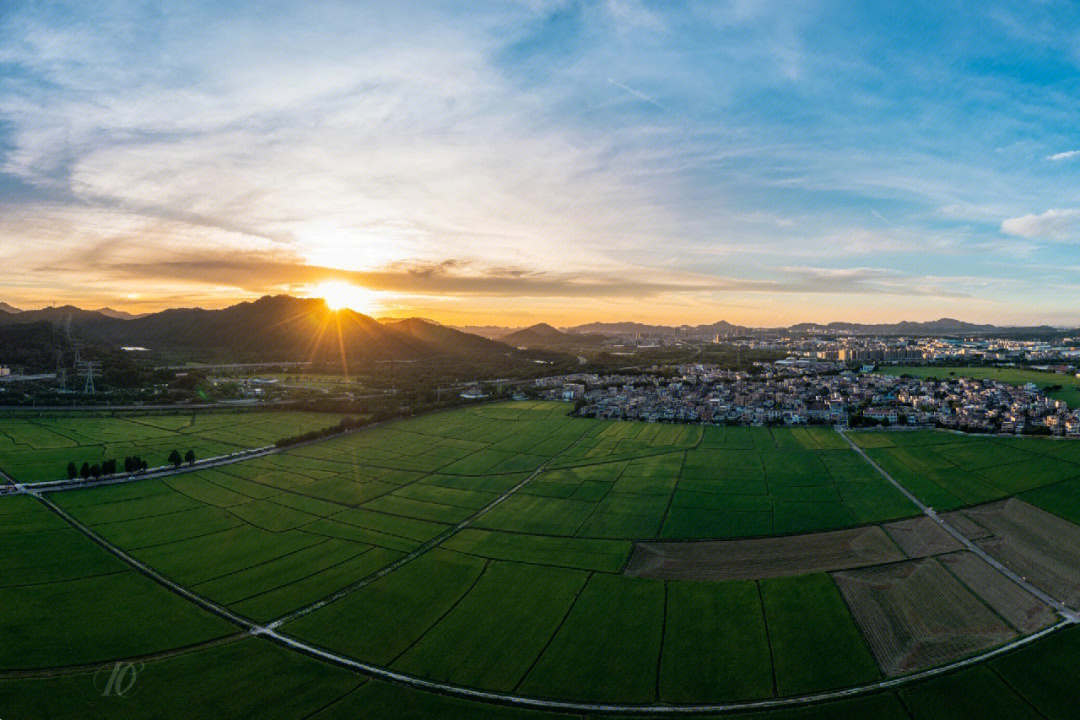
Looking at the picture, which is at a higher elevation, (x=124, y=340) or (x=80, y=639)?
(x=124, y=340)

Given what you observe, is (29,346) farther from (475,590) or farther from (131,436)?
(475,590)

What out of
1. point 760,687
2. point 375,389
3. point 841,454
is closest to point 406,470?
point 760,687

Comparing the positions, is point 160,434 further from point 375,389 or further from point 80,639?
point 80,639

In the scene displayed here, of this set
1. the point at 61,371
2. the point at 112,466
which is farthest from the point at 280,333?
the point at 112,466

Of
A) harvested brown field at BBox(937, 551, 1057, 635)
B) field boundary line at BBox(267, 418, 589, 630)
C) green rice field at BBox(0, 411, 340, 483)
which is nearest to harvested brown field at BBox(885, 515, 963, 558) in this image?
harvested brown field at BBox(937, 551, 1057, 635)

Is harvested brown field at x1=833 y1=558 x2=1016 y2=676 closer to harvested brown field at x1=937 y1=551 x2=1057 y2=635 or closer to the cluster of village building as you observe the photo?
harvested brown field at x1=937 y1=551 x2=1057 y2=635

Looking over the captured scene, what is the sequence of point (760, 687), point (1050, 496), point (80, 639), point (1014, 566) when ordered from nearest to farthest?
point (760, 687) < point (80, 639) < point (1014, 566) < point (1050, 496)

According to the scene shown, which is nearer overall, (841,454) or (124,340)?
(841,454)
